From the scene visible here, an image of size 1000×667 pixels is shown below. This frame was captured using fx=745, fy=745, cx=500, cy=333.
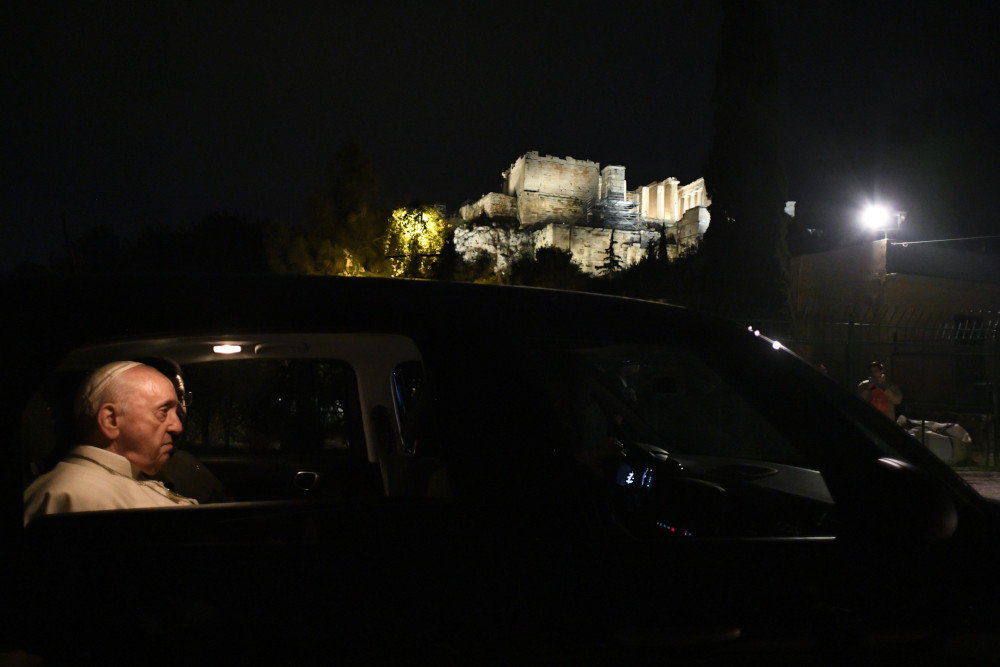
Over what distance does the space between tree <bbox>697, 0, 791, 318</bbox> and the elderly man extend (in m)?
22.2

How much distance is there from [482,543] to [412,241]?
12851 mm

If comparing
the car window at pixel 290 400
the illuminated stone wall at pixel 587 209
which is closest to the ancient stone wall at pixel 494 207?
the illuminated stone wall at pixel 587 209

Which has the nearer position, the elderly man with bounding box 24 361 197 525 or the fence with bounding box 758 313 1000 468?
the elderly man with bounding box 24 361 197 525

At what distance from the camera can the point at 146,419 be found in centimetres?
175

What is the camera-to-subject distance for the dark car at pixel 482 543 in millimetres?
1100

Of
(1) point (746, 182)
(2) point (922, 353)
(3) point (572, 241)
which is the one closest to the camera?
(2) point (922, 353)

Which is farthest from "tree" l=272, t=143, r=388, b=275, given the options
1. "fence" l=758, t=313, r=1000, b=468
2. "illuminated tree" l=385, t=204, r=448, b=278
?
"fence" l=758, t=313, r=1000, b=468

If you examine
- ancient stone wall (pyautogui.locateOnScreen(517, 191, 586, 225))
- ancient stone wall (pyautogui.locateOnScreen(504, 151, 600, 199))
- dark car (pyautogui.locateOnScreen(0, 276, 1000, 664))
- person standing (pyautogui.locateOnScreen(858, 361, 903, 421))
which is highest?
ancient stone wall (pyautogui.locateOnScreen(504, 151, 600, 199))

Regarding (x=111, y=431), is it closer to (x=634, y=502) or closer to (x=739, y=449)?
(x=634, y=502)

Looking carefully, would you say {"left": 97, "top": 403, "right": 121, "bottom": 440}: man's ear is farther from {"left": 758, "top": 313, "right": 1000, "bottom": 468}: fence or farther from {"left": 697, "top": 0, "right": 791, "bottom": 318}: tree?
{"left": 697, "top": 0, "right": 791, "bottom": 318}: tree

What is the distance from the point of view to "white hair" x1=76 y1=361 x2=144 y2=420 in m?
1.61

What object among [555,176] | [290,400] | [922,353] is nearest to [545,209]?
[555,176]

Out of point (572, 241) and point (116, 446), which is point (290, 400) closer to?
point (116, 446)

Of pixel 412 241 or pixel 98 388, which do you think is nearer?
pixel 98 388
